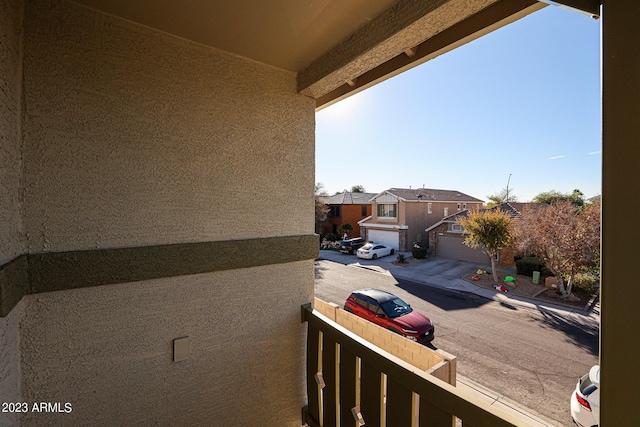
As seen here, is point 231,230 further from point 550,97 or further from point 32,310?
point 550,97

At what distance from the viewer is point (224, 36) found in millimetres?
1840

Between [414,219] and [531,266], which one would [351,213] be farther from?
[531,266]

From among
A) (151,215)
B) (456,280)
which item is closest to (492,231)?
(456,280)

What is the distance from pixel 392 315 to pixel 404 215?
13456 mm

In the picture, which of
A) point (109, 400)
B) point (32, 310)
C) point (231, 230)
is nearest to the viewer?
point (32, 310)

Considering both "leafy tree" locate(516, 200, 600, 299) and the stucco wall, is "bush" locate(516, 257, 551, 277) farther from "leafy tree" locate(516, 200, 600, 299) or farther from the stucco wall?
the stucco wall

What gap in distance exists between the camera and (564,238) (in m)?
9.95

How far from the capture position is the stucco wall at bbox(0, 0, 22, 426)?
119 centimetres

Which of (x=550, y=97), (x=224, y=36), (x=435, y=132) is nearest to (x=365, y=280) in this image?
(x=435, y=132)

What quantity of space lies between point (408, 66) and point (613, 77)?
50.7 inches

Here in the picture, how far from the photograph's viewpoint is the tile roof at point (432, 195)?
2116 centimetres

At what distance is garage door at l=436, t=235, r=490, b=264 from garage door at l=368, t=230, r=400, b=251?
2974 mm

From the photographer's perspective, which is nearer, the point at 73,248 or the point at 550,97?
the point at 73,248

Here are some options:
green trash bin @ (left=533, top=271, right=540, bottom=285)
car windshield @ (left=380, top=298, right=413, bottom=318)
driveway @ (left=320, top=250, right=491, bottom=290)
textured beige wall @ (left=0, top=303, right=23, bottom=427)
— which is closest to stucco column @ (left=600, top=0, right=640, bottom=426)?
textured beige wall @ (left=0, top=303, right=23, bottom=427)
